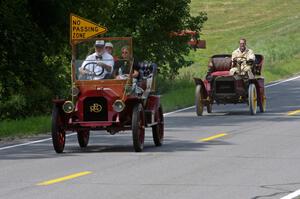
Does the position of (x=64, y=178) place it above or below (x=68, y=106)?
below

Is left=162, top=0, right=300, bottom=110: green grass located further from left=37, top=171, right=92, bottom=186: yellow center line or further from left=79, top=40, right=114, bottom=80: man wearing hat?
left=37, top=171, right=92, bottom=186: yellow center line

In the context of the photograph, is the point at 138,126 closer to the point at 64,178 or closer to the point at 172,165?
the point at 172,165

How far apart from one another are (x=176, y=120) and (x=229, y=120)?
4.27 feet

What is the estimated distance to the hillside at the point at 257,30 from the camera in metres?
53.8

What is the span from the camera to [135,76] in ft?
58.3

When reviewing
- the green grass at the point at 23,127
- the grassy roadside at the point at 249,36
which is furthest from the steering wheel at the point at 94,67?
the grassy roadside at the point at 249,36

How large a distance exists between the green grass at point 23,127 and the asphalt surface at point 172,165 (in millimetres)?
1209

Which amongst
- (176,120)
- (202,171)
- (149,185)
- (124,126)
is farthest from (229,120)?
(149,185)

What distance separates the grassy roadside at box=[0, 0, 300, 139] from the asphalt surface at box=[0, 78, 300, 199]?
8.30 m

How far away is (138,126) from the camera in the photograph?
16.8 m

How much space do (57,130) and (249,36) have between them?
5463 centimetres

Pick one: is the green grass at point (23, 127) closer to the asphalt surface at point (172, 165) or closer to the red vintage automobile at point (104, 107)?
the asphalt surface at point (172, 165)

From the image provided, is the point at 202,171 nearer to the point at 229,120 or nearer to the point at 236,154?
the point at 236,154

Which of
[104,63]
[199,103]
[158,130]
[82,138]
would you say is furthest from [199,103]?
[104,63]
